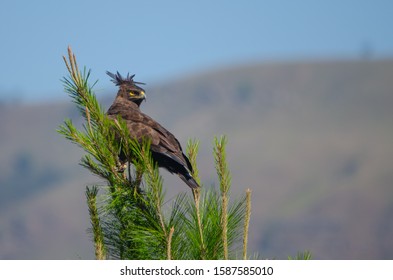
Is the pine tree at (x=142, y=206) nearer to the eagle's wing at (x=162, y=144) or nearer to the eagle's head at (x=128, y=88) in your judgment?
the eagle's wing at (x=162, y=144)

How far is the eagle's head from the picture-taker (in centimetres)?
1388

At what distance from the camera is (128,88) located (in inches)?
549

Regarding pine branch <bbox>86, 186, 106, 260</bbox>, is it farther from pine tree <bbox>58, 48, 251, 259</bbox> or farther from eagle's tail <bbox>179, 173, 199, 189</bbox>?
eagle's tail <bbox>179, 173, 199, 189</bbox>

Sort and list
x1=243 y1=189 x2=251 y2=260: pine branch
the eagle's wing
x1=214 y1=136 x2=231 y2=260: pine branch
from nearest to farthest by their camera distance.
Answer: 1. x1=243 y1=189 x2=251 y2=260: pine branch
2. x1=214 y1=136 x2=231 y2=260: pine branch
3. the eagle's wing

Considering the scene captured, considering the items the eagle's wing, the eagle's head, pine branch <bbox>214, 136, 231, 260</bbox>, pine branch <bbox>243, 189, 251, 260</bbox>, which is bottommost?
pine branch <bbox>243, 189, 251, 260</bbox>

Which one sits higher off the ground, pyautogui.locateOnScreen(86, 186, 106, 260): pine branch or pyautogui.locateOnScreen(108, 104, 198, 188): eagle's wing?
pyautogui.locateOnScreen(108, 104, 198, 188): eagle's wing

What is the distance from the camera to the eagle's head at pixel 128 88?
1388 cm

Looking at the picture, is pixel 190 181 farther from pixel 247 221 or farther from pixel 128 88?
pixel 128 88

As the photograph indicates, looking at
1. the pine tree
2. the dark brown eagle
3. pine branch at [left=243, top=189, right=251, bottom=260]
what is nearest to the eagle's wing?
the dark brown eagle

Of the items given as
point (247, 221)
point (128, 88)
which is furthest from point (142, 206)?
point (128, 88)

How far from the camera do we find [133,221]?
8.61 meters

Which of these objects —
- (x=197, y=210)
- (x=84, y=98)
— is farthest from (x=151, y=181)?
(x=84, y=98)

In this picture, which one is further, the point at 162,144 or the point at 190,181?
the point at 162,144
